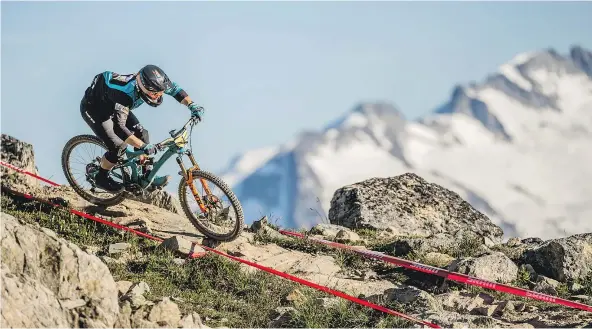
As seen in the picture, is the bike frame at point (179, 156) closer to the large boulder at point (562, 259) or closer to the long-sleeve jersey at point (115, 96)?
→ the long-sleeve jersey at point (115, 96)

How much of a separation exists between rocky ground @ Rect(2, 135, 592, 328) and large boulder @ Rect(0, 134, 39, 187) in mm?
33

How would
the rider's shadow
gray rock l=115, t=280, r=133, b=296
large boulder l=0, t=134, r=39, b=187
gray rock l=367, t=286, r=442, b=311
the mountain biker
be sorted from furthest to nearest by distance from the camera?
1. large boulder l=0, t=134, r=39, b=187
2. the rider's shadow
3. the mountain biker
4. gray rock l=367, t=286, r=442, b=311
5. gray rock l=115, t=280, r=133, b=296

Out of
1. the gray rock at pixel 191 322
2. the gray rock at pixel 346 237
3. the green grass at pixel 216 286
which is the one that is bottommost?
the gray rock at pixel 191 322

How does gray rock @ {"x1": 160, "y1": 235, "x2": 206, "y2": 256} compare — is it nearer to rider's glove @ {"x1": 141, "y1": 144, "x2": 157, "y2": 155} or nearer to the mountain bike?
the mountain bike

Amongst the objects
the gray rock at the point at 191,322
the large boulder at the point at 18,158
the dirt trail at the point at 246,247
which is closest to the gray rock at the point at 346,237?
the dirt trail at the point at 246,247

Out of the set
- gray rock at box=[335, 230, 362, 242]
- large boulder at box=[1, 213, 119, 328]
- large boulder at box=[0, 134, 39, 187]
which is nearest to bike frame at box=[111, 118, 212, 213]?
gray rock at box=[335, 230, 362, 242]

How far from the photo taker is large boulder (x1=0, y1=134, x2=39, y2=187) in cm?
1673

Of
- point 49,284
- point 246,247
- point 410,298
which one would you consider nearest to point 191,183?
point 246,247

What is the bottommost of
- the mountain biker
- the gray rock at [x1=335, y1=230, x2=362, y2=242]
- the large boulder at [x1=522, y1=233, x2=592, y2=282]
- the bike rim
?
the bike rim

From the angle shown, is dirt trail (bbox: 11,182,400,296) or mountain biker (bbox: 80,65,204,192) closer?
dirt trail (bbox: 11,182,400,296)

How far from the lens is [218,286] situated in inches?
467

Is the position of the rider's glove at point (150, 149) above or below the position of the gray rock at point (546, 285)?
above

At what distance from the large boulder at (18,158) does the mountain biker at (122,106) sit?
2816 mm

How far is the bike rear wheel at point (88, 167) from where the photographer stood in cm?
1532
